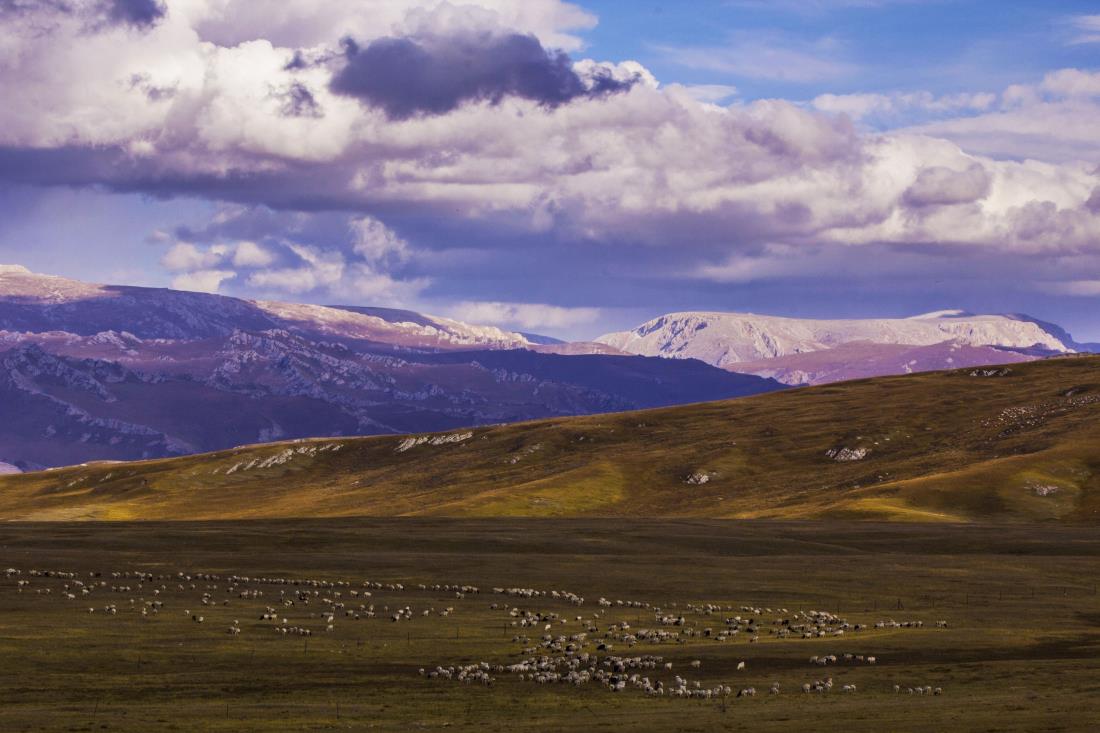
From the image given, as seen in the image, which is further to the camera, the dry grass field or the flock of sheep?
the flock of sheep

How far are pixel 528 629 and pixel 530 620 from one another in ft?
8.82

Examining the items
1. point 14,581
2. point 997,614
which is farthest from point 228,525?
point 997,614

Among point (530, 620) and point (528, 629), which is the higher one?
point (530, 620)

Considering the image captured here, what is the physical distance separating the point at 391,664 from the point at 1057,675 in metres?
32.2

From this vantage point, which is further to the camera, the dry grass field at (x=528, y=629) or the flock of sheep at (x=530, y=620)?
the flock of sheep at (x=530, y=620)

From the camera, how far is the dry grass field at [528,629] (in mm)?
55938

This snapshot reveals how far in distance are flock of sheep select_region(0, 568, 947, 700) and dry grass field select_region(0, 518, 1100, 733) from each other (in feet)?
1.49

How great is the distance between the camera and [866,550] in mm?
145875

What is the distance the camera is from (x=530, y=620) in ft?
288

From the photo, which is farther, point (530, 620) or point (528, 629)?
point (530, 620)

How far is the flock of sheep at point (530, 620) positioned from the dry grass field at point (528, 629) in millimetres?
455

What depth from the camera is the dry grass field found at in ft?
184

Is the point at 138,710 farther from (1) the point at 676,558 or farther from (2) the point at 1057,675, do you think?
(1) the point at 676,558

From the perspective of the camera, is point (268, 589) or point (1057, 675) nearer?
point (1057, 675)
